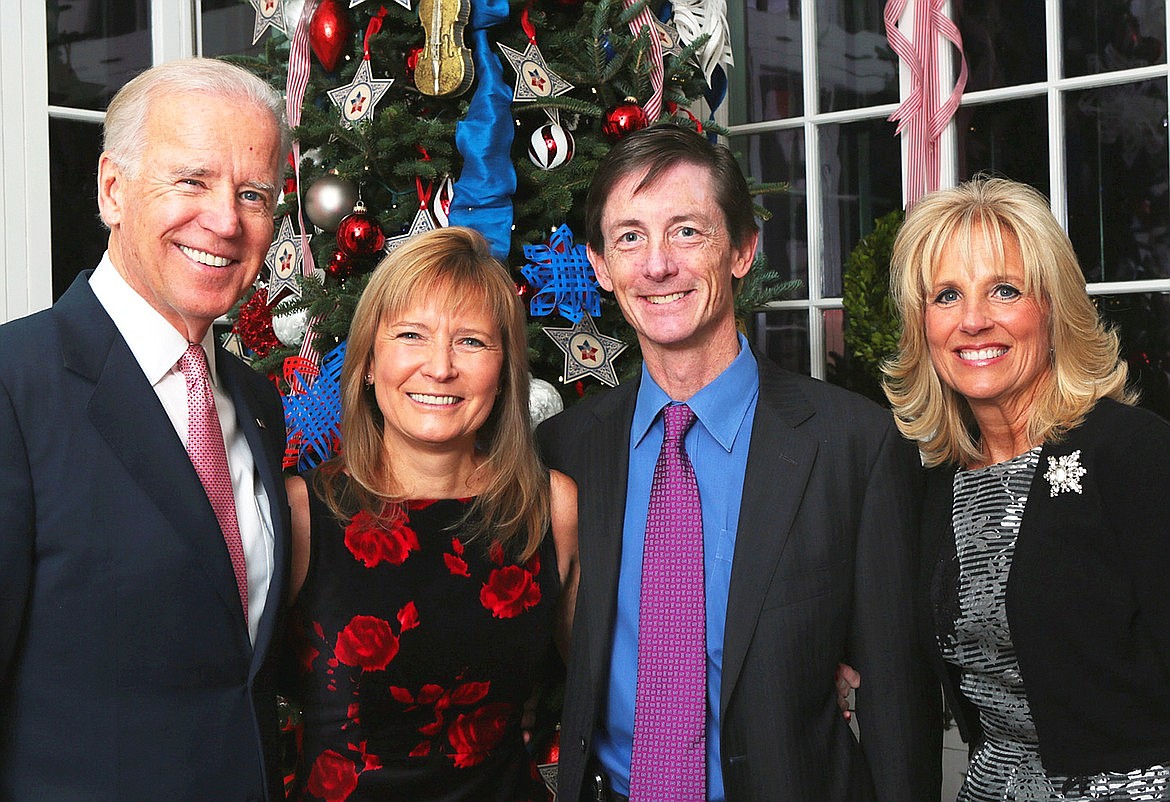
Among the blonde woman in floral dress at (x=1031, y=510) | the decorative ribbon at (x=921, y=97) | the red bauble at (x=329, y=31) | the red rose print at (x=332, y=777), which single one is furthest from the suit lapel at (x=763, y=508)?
the decorative ribbon at (x=921, y=97)

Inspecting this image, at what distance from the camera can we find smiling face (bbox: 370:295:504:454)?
1866 millimetres

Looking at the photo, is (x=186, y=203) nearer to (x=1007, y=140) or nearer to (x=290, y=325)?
(x=290, y=325)

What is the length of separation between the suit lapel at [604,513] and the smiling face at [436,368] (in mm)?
235

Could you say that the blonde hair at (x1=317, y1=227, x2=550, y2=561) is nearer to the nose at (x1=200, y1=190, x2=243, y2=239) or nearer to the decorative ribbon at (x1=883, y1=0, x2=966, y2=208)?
the nose at (x1=200, y1=190, x2=243, y2=239)

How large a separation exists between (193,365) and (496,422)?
0.62 metres

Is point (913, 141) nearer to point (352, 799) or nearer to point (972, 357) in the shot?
point (972, 357)

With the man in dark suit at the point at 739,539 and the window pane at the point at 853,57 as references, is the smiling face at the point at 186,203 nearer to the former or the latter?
the man in dark suit at the point at 739,539

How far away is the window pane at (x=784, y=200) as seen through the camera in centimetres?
391

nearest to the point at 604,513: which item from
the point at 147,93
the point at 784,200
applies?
the point at 147,93

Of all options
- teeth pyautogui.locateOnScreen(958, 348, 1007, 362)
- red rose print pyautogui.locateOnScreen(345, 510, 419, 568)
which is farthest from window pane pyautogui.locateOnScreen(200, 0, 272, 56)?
teeth pyautogui.locateOnScreen(958, 348, 1007, 362)

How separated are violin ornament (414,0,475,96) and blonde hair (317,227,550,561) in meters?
0.72

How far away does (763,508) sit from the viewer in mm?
1834

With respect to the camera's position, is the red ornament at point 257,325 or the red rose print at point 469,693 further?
the red ornament at point 257,325

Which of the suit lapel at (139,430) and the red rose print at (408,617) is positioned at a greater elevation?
the suit lapel at (139,430)
